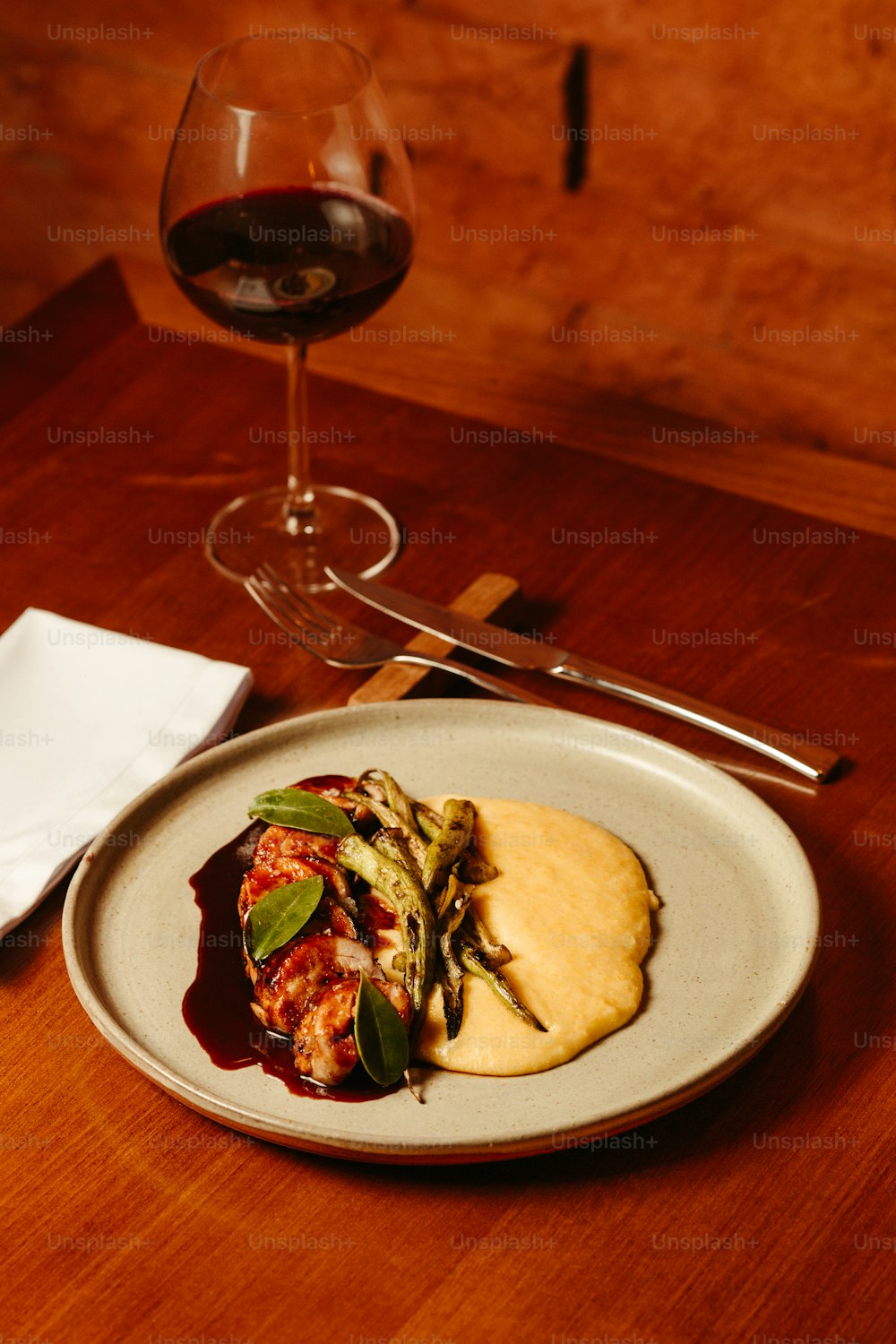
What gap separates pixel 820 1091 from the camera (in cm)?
87

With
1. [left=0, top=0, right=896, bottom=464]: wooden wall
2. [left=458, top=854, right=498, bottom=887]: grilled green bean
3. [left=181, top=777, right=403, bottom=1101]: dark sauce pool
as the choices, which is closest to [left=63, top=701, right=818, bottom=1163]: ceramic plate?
[left=181, top=777, right=403, bottom=1101]: dark sauce pool

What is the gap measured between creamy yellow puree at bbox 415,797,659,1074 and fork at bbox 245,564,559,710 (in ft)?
0.64

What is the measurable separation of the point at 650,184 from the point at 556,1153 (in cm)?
163

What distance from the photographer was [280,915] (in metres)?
0.86

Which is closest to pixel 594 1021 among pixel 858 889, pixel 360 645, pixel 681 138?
pixel 858 889

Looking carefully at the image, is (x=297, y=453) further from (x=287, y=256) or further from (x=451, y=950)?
(x=451, y=950)

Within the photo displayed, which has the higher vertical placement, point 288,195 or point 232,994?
point 288,195

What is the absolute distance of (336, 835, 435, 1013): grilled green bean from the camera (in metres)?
0.85

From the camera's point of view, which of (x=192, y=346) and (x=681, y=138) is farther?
(x=681, y=138)

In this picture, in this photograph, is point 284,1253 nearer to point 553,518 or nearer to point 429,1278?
point 429,1278

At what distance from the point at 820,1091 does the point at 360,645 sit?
54cm

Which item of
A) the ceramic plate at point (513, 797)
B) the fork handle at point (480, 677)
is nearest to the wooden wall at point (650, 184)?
the fork handle at point (480, 677)

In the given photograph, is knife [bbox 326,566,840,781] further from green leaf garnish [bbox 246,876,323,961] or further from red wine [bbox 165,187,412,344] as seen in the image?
green leaf garnish [bbox 246,876,323,961]

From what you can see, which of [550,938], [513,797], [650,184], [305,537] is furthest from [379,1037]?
[650,184]
